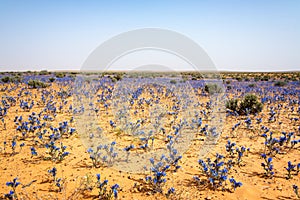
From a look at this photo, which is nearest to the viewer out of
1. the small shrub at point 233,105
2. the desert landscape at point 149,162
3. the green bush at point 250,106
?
the desert landscape at point 149,162

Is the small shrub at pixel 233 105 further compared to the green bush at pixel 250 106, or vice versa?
the small shrub at pixel 233 105

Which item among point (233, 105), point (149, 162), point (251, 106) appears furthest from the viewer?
point (233, 105)

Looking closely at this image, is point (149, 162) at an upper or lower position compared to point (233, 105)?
lower

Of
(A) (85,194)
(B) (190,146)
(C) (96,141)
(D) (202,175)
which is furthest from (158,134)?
(A) (85,194)

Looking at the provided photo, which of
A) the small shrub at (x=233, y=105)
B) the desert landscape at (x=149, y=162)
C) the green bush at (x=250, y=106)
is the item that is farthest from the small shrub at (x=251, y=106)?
the desert landscape at (x=149, y=162)

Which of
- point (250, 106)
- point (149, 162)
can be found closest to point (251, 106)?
point (250, 106)

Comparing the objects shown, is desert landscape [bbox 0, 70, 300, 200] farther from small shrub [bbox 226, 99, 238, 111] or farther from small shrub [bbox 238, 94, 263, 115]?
small shrub [bbox 226, 99, 238, 111]

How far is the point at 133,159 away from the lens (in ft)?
17.4

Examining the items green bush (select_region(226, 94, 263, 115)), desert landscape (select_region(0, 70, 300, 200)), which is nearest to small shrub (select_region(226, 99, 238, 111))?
green bush (select_region(226, 94, 263, 115))

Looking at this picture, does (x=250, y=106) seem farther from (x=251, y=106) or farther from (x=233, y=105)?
(x=233, y=105)

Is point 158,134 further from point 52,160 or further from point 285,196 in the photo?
point 285,196

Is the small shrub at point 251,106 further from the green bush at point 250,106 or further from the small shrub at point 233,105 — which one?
the small shrub at point 233,105

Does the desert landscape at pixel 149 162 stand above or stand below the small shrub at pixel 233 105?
below

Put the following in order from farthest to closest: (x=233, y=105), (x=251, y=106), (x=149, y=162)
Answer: (x=233, y=105)
(x=251, y=106)
(x=149, y=162)
